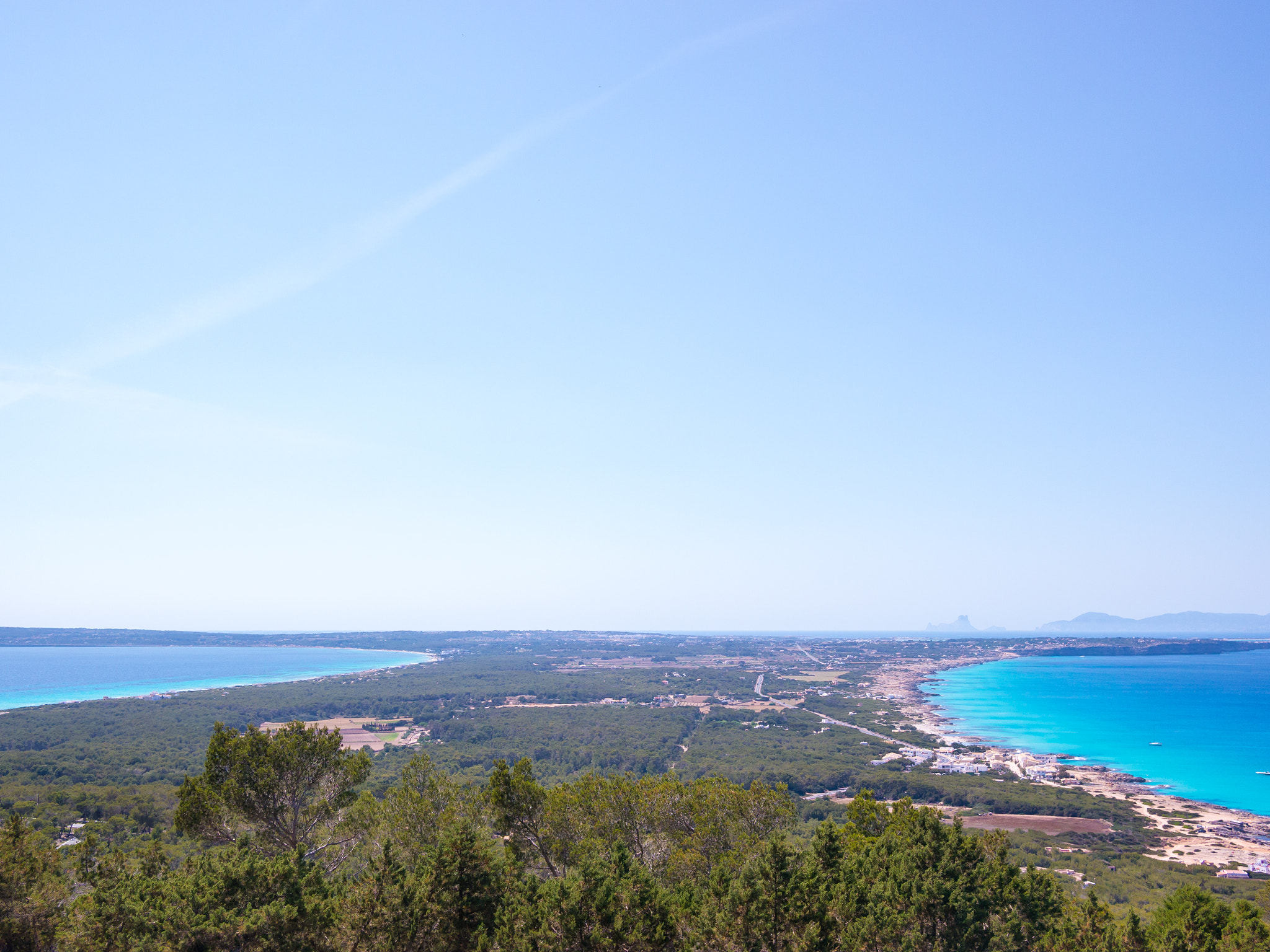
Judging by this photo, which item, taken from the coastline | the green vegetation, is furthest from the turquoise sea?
the green vegetation

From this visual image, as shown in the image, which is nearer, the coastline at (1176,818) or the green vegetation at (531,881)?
the green vegetation at (531,881)

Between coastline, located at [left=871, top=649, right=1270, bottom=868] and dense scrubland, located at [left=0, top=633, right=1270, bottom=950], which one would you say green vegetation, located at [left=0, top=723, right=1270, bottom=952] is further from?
coastline, located at [left=871, top=649, right=1270, bottom=868]

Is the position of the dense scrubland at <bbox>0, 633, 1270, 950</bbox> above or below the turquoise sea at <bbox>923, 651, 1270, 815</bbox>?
above

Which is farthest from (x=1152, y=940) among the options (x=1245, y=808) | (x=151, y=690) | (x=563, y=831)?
(x=151, y=690)

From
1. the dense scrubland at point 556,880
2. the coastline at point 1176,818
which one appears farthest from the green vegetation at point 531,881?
the coastline at point 1176,818

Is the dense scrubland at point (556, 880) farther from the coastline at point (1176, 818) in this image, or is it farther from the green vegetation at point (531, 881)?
the coastline at point (1176, 818)

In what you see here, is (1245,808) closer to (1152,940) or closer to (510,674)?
(1152,940)
